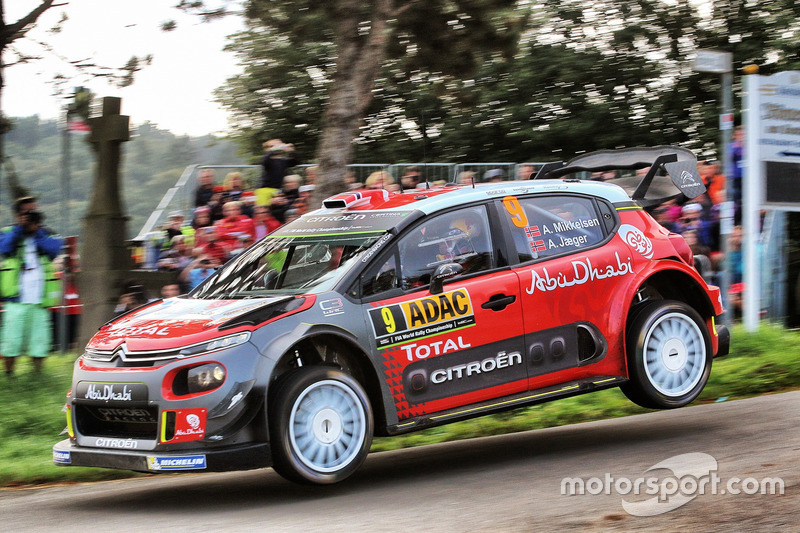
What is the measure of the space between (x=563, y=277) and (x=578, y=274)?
152 millimetres

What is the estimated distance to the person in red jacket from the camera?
12254 mm

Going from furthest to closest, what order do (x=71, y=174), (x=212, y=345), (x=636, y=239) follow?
(x=71, y=174), (x=636, y=239), (x=212, y=345)

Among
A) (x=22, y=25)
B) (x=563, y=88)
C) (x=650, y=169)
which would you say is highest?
(x=22, y=25)

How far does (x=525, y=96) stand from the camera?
→ 25.7 metres

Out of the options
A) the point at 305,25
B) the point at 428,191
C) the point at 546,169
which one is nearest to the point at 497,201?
the point at 428,191

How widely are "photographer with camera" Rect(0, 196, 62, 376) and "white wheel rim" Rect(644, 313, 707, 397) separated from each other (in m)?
6.55

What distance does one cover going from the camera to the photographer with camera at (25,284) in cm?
1093

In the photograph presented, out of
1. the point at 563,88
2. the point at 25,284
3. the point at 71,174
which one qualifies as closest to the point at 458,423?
the point at 25,284

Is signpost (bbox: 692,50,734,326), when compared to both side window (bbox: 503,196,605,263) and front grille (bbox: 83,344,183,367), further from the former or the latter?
front grille (bbox: 83,344,183,367)

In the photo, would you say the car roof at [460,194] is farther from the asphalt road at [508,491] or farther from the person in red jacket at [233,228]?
the person in red jacket at [233,228]

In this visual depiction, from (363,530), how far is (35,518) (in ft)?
7.25

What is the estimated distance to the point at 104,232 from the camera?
11.8 metres

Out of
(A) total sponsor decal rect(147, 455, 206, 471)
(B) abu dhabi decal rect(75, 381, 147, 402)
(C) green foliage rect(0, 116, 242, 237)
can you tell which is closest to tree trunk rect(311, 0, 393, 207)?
(C) green foliage rect(0, 116, 242, 237)

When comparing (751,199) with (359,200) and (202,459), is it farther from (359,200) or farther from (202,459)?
(202,459)
